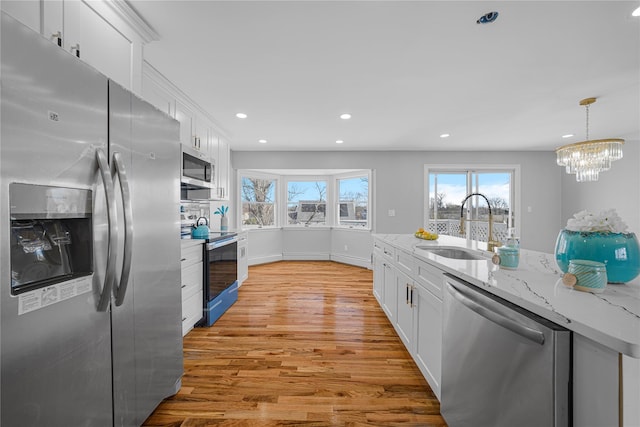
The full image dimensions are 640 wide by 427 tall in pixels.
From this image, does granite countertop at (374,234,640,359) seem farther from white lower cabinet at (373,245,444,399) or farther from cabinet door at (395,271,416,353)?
cabinet door at (395,271,416,353)

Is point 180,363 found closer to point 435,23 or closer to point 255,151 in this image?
point 435,23

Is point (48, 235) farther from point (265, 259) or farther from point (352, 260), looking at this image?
point (352, 260)

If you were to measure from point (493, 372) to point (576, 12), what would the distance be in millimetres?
2148

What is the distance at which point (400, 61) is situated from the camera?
6.80 ft

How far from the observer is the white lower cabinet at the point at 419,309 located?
5.15 feet

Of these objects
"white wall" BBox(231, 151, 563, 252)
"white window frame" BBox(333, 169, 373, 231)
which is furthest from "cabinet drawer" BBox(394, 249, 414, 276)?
"white window frame" BBox(333, 169, 373, 231)

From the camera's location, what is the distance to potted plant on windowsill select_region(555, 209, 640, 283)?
1.00m

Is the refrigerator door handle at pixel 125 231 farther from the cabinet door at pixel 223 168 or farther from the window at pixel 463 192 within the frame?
the window at pixel 463 192

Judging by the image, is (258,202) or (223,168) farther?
(258,202)

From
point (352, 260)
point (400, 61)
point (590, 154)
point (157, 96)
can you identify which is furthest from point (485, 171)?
point (157, 96)

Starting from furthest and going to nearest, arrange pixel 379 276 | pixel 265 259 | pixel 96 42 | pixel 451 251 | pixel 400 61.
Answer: pixel 265 259 < pixel 379 276 < pixel 451 251 < pixel 400 61 < pixel 96 42

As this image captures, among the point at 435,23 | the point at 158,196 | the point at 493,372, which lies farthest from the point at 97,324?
the point at 435,23

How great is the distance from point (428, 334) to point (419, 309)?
7.0 inches

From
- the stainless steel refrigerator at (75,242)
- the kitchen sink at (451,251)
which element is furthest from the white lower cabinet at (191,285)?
the kitchen sink at (451,251)
